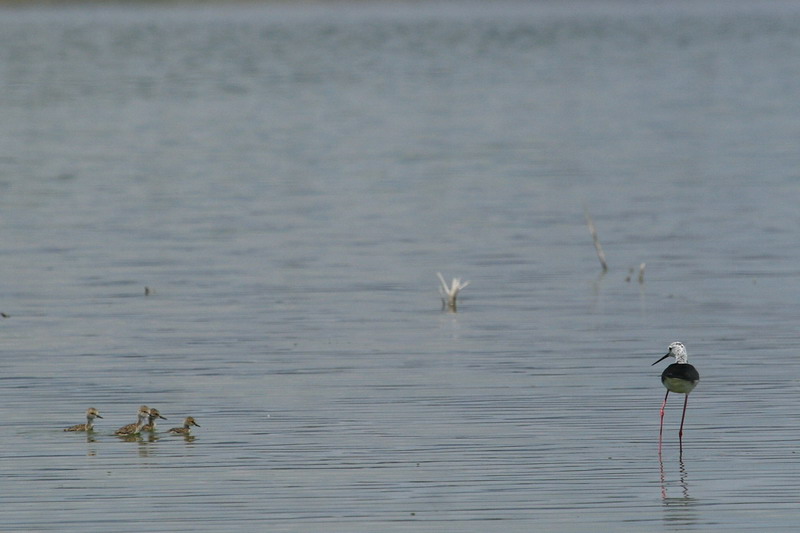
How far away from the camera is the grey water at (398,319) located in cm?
1373

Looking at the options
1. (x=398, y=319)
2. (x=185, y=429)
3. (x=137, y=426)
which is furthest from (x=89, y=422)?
(x=398, y=319)

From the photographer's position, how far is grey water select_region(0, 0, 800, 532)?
45.0 ft

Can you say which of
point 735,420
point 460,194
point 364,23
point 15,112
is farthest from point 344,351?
point 364,23

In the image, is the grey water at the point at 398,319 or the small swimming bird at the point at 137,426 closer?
the grey water at the point at 398,319

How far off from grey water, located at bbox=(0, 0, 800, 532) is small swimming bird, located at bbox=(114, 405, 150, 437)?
0.42 feet

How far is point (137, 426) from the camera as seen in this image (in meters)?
15.6

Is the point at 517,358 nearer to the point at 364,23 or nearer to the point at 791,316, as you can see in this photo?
the point at 791,316

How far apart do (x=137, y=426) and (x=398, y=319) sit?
23.7 ft

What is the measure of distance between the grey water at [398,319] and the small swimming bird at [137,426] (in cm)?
13

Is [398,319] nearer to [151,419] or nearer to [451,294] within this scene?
[451,294]

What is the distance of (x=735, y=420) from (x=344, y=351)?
5.49m

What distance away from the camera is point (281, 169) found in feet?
142

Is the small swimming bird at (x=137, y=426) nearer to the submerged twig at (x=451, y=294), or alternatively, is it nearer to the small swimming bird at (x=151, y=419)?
the small swimming bird at (x=151, y=419)

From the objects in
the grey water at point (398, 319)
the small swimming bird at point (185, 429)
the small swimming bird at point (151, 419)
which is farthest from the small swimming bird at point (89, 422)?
the small swimming bird at point (185, 429)
